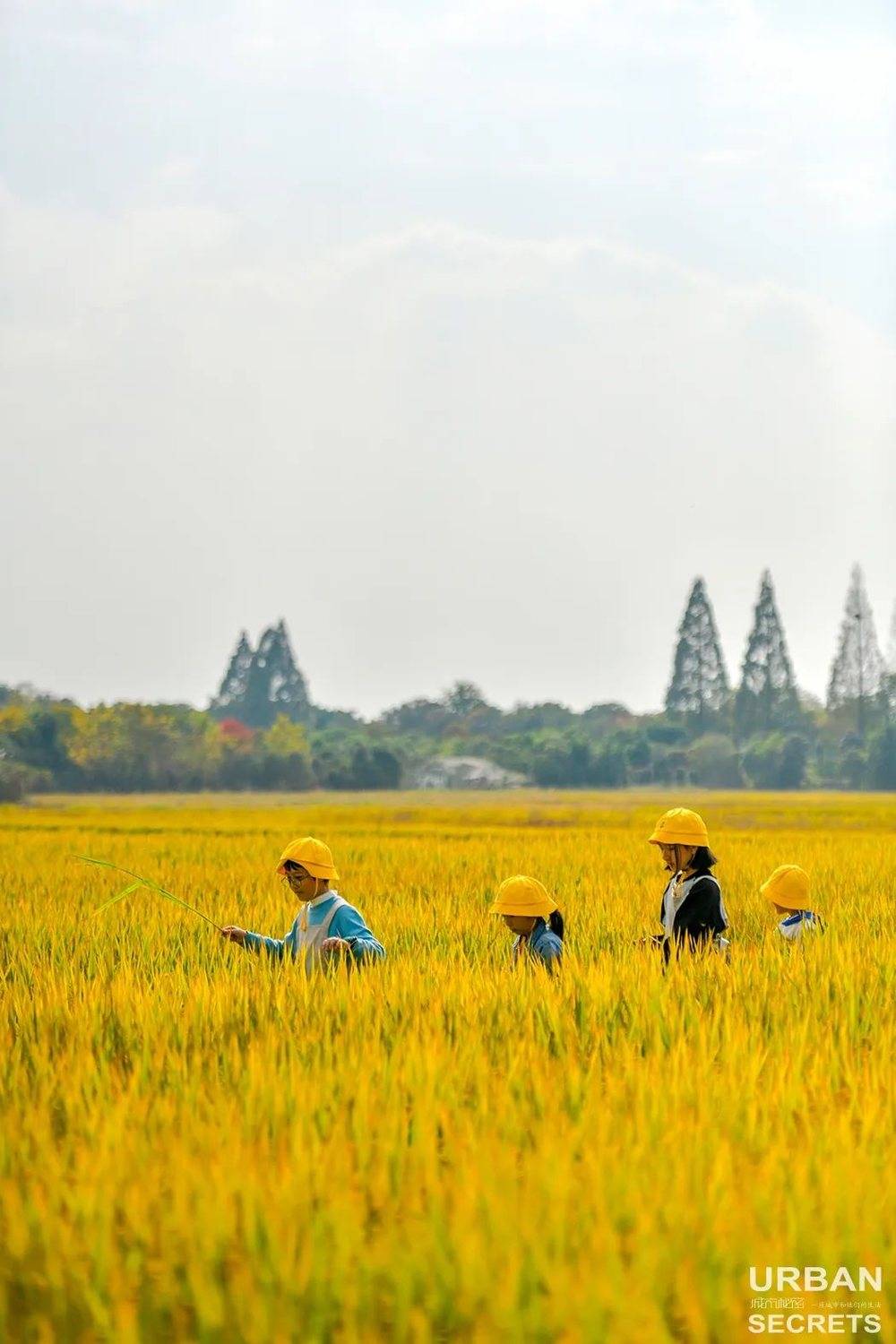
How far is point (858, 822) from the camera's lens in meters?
30.9

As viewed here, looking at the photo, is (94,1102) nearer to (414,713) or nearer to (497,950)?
(497,950)

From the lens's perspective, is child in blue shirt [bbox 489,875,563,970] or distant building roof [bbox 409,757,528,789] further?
distant building roof [bbox 409,757,528,789]

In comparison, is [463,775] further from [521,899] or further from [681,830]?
[521,899]

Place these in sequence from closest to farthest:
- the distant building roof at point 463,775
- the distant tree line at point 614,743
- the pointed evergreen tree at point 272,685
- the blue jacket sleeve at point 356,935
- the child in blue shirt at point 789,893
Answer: the blue jacket sleeve at point 356,935 < the child in blue shirt at point 789,893 < the distant tree line at point 614,743 < the distant building roof at point 463,775 < the pointed evergreen tree at point 272,685

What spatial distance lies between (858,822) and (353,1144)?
95.2 feet

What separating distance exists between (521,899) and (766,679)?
280ft

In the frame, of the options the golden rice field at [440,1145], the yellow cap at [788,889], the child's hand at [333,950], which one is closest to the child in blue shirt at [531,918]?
the golden rice field at [440,1145]

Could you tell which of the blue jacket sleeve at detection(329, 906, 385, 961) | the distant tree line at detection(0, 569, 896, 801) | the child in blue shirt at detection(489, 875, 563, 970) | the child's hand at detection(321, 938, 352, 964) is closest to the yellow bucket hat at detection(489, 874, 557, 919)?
the child in blue shirt at detection(489, 875, 563, 970)

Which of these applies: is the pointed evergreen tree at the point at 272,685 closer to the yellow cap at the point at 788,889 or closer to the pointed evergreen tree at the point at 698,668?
the pointed evergreen tree at the point at 698,668

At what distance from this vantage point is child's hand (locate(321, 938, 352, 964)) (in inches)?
235

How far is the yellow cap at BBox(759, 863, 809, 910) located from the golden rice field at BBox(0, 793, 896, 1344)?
30.6 inches

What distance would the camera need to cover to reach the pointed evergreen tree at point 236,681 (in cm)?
12581

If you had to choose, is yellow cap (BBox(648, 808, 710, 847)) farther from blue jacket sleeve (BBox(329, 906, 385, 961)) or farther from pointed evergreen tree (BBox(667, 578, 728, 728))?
pointed evergreen tree (BBox(667, 578, 728, 728))

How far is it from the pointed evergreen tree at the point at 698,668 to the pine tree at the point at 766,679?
3247mm
